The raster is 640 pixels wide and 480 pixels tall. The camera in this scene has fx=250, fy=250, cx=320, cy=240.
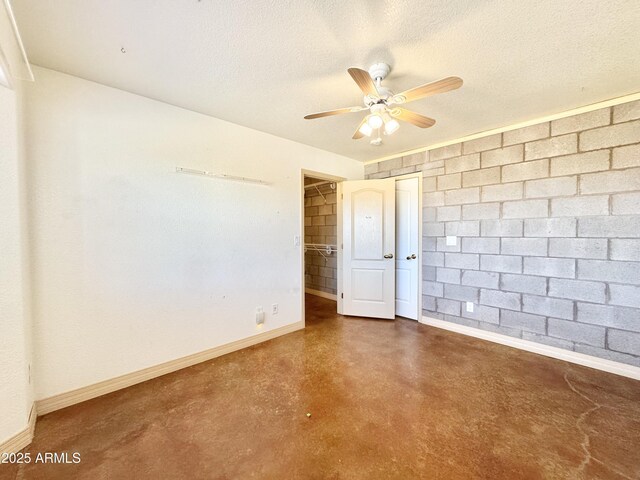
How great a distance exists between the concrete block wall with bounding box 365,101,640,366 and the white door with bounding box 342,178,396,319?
20.4 inches

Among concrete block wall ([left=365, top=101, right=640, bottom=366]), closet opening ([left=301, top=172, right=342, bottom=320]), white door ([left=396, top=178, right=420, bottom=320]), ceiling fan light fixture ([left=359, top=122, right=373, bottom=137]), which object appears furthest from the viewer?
closet opening ([left=301, top=172, right=342, bottom=320])

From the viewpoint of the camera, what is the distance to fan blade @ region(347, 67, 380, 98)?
1.39 meters

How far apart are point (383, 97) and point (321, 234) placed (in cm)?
350

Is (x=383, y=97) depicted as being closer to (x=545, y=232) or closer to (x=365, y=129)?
(x=365, y=129)

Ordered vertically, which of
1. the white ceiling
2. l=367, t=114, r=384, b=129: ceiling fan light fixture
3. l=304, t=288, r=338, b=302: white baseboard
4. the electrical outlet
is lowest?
l=304, t=288, r=338, b=302: white baseboard

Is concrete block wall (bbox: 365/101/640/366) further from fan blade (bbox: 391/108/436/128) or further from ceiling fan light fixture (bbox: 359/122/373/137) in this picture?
ceiling fan light fixture (bbox: 359/122/373/137)

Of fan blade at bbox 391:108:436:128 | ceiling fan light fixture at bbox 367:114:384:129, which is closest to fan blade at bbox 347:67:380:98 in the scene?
ceiling fan light fixture at bbox 367:114:384:129

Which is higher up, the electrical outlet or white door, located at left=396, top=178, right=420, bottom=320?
white door, located at left=396, top=178, right=420, bottom=320

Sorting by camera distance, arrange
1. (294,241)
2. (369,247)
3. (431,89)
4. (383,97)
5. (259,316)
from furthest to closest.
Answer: (369,247) < (294,241) < (259,316) < (383,97) < (431,89)

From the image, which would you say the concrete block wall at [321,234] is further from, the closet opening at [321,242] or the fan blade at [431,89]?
the fan blade at [431,89]

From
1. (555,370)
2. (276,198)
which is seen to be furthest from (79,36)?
(555,370)

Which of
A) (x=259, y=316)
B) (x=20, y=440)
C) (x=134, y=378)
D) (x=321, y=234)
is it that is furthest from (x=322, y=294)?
(x=20, y=440)

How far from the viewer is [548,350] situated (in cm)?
261

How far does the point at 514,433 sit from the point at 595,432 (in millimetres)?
529
